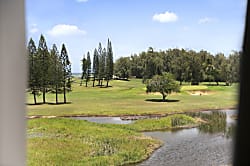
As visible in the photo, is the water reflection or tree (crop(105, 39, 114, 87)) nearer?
the water reflection

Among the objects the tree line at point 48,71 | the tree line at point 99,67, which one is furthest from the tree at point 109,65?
the tree line at point 48,71

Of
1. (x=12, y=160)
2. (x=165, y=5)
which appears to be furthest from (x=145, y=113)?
(x=12, y=160)

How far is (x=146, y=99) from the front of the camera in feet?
4.63

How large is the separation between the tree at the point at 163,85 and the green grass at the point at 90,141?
11 centimetres

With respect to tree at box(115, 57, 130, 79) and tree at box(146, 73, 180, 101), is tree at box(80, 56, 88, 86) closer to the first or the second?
tree at box(115, 57, 130, 79)

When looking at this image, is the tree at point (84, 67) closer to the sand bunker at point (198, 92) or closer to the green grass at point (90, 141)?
the green grass at point (90, 141)

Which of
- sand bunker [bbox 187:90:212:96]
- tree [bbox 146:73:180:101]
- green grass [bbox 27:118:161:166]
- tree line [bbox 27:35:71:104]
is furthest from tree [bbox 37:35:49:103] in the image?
sand bunker [bbox 187:90:212:96]

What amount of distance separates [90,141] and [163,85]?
0.37m

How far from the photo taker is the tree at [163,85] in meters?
1.37

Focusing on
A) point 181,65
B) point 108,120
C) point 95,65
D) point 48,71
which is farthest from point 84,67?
point 181,65

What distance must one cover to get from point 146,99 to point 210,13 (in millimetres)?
421

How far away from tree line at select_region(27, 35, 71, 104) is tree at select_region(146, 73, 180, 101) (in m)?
0.36

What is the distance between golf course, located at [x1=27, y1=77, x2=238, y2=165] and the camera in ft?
4.48

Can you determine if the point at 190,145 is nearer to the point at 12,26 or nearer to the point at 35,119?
the point at 35,119
